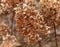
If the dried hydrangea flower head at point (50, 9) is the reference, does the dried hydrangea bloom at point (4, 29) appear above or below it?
below

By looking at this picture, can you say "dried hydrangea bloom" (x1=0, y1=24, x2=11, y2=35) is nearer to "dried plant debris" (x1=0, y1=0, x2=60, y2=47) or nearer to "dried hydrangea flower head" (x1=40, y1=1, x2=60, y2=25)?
"dried plant debris" (x1=0, y1=0, x2=60, y2=47)

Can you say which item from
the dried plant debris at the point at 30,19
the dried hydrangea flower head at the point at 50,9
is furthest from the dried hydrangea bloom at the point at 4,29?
the dried hydrangea flower head at the point at 50,9

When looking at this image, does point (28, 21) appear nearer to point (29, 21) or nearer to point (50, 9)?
point (29, 21)

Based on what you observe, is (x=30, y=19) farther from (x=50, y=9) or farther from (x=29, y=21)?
(x=50, y=9)

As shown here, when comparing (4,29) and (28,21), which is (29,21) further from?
(4,29)

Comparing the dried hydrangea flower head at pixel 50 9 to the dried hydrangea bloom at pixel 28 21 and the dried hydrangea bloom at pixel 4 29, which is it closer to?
the dried hydrangea bloom at pixel 28 21

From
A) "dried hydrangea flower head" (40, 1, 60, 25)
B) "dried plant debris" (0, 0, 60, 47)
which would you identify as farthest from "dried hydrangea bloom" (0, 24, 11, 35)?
"dried hydrangea flower head" (40, 1, 60, 25)

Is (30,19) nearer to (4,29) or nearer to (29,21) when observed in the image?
(29,21)

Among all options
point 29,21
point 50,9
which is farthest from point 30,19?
point 50,9

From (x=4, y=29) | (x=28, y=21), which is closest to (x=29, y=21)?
(x=28, y=21)

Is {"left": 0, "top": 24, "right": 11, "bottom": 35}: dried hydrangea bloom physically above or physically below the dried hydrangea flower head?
below

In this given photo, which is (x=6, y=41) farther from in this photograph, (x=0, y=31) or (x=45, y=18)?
(x=45, y=18)

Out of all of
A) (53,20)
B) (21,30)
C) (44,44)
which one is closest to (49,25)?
(53,20)
